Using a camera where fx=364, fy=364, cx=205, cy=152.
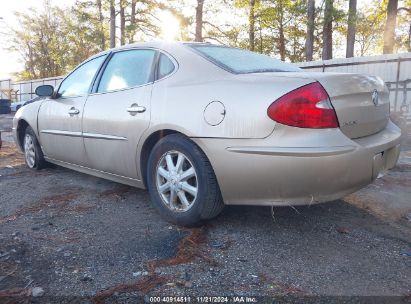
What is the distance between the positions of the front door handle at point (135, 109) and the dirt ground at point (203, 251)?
2.95ft

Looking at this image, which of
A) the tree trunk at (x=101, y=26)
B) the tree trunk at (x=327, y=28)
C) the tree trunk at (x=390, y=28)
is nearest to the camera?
the tree trunk at (x=327, y=28)

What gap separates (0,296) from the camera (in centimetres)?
195

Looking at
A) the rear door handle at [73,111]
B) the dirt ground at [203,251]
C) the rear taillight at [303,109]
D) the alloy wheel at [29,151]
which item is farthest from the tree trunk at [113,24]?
the rear taillight at [303,109]

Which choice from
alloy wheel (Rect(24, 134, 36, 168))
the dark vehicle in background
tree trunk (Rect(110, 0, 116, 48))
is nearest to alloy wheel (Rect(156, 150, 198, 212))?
alloy wheel (Rect(24, 134, 36, 168))

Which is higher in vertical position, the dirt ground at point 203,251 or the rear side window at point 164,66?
the rear side window at point 164,66

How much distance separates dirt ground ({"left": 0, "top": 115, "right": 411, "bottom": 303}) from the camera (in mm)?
2016

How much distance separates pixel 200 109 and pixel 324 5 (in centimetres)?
1789

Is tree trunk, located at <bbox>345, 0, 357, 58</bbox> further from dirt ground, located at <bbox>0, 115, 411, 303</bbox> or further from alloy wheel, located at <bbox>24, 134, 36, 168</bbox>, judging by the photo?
alloy wheel, located at <bbox>24, 134, 36, 168</bbox>

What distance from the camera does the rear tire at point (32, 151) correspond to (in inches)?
193

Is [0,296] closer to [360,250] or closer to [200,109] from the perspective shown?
[200,109]

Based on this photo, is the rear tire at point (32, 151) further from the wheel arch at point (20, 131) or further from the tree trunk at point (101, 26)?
the tree trunk at point (101, 26)

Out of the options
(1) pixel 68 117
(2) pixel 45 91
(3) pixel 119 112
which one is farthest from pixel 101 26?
(3) pixel 119 112

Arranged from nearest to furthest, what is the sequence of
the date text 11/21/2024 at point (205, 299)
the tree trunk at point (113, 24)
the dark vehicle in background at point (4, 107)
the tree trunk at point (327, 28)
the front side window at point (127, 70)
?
the date text 11/21/2024 at point (205, 299), the front side window at point (127, 70), the tree trunk at point (327, 28), the dark vehicle in background at point (4, 107), the tree trunk at point (113, 24)

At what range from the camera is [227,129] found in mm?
2506
